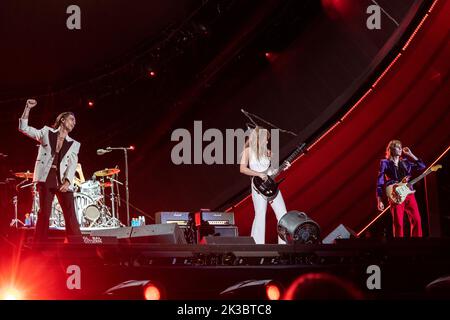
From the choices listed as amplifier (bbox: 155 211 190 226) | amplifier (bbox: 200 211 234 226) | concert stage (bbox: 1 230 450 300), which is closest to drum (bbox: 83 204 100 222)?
amplifier (bbox: 155 211 190 226)

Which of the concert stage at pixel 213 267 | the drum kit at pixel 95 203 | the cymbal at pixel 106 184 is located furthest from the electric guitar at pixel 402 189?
the cymbal at pixel 106 184

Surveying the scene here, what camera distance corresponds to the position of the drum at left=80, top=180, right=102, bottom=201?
9539 millimetres

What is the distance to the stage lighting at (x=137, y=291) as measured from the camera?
173 inches

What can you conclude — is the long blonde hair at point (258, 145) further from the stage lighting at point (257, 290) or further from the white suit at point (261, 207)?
the stage lighting at point (257, 290)

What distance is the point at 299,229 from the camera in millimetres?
5766

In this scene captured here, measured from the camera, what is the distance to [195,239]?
7.29 metres

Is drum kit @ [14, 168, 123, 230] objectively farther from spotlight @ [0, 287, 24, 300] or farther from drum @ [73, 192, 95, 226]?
spotlight @ [0, 287, 24, 300]

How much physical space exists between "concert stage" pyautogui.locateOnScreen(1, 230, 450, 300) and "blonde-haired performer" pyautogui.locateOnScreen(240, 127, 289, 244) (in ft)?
5.23

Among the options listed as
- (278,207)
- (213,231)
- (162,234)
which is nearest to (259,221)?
(278,207)

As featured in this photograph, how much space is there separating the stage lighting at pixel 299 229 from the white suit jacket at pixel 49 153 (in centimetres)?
238

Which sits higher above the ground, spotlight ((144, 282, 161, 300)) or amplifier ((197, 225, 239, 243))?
amplifier ((197, 225, 239, 243))

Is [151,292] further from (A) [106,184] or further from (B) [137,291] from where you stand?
(A) [106,184]
